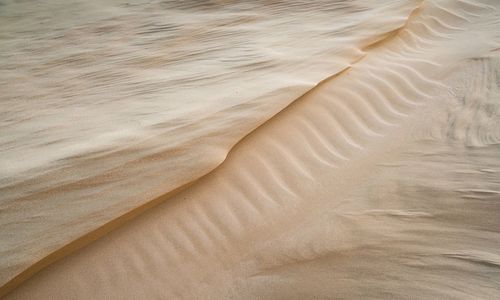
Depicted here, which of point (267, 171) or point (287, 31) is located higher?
point (287, 31)

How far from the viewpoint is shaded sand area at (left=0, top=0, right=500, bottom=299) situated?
1.66 meters

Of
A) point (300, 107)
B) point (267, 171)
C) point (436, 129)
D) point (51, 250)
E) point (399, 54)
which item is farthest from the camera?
point (399, 54)

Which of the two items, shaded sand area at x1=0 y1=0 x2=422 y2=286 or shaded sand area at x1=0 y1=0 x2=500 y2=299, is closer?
shaded sand area at x1=0 y1=0 x2=500 y2=299

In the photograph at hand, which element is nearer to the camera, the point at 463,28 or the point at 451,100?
the point at 451,100

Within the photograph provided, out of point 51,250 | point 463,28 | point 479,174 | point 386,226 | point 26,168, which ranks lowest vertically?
point 51,250

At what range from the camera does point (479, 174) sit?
2029mm

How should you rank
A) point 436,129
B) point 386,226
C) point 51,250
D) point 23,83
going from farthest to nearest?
1. point 23,83
2. point 436,129
3. point 386,226
4. point 51,250

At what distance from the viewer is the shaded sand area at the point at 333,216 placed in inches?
65.5

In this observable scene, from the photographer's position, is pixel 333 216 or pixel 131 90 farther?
pixel 131 90

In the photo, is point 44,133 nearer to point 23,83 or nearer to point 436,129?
point 23,83

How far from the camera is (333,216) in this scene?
1.95 metres

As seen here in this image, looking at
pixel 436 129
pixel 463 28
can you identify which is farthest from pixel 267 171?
pixel 463 28

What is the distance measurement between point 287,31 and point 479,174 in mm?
1878

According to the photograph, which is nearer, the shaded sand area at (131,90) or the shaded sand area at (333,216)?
the shaded sand area at (333,216)
